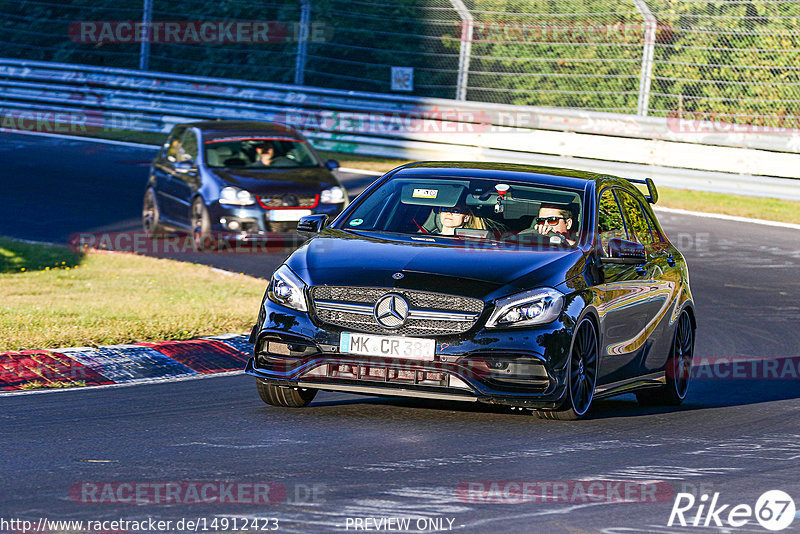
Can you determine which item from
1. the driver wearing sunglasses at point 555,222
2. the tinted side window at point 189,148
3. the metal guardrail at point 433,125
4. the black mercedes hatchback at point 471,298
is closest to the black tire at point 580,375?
the black mercedes hatchback at point 471,298

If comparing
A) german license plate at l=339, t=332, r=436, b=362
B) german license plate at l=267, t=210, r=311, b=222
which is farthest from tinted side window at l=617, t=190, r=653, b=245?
german license plate at l=267, t=210, r=311, b=222

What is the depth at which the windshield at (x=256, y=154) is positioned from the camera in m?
18.8

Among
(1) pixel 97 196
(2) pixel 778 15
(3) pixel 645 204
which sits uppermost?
(2) pixel 778 15

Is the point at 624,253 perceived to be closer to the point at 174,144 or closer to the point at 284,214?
the point at 284,214

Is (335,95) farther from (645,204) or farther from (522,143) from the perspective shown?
(645,204)

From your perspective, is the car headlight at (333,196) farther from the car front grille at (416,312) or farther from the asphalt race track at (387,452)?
the car front grille at (416,312)

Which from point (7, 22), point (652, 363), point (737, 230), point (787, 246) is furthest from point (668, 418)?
point (7, 22)

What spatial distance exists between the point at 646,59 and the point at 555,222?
15779 millimetres

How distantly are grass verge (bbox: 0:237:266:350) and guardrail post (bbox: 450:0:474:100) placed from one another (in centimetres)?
1083

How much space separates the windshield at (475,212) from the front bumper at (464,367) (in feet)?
3.71

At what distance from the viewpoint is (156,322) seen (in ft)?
39.2

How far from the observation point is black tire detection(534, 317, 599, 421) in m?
8.58

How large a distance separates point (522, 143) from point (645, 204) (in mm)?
15284

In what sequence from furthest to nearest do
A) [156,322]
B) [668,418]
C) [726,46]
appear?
[726,46] < [156,322] < [668,418]
